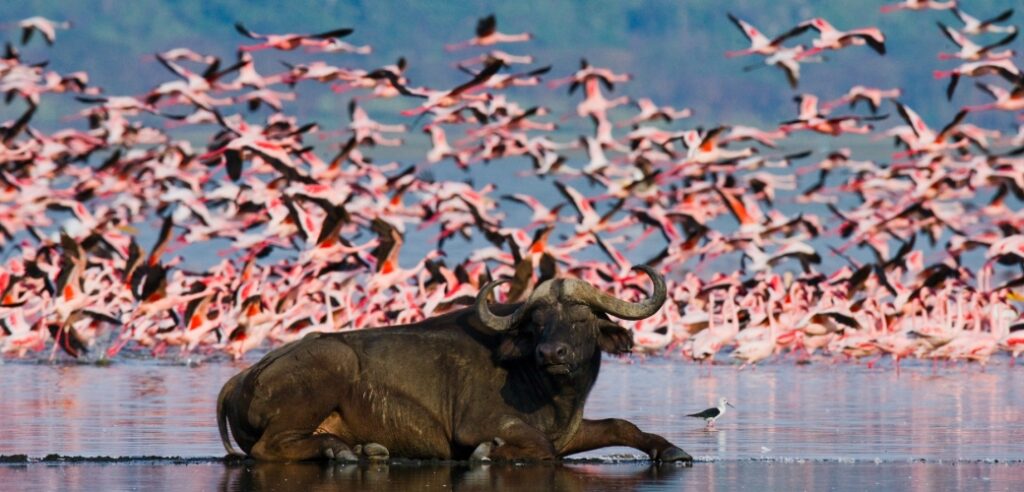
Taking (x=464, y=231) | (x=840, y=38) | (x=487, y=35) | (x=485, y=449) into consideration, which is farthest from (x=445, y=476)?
(x=487, y=35)

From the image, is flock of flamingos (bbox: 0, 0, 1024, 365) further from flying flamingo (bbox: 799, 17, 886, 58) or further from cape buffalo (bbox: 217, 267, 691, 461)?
cape buffalo (bbox: 217, 267, 691, 461)

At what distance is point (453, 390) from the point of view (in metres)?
14.4

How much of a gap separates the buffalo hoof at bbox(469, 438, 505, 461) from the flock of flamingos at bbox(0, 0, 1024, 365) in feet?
33.1

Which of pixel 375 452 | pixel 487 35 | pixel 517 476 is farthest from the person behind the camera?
pixel 487 35

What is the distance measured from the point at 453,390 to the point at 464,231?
29.8 metres

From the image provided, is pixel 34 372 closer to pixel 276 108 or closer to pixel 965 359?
pixel 965 359

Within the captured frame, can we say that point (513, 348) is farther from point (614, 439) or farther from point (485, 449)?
point (614, 439)

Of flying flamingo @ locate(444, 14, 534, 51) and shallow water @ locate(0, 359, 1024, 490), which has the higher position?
flying flamingo @ locate(444, 14, 534, 51)

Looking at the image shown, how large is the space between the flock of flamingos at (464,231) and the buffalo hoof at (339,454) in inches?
405

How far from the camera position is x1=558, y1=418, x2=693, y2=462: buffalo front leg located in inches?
560

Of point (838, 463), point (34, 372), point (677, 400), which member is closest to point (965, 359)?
point (677, 400)

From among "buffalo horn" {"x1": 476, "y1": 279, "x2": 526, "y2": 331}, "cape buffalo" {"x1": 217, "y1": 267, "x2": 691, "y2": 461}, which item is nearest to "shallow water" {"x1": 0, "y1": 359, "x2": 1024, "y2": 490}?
"cape buffalo" {"x1": 217, "y1": 267, "x2": 691, "y2": 461}

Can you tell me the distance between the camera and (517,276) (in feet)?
81.6

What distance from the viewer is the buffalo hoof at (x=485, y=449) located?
14.0 m
